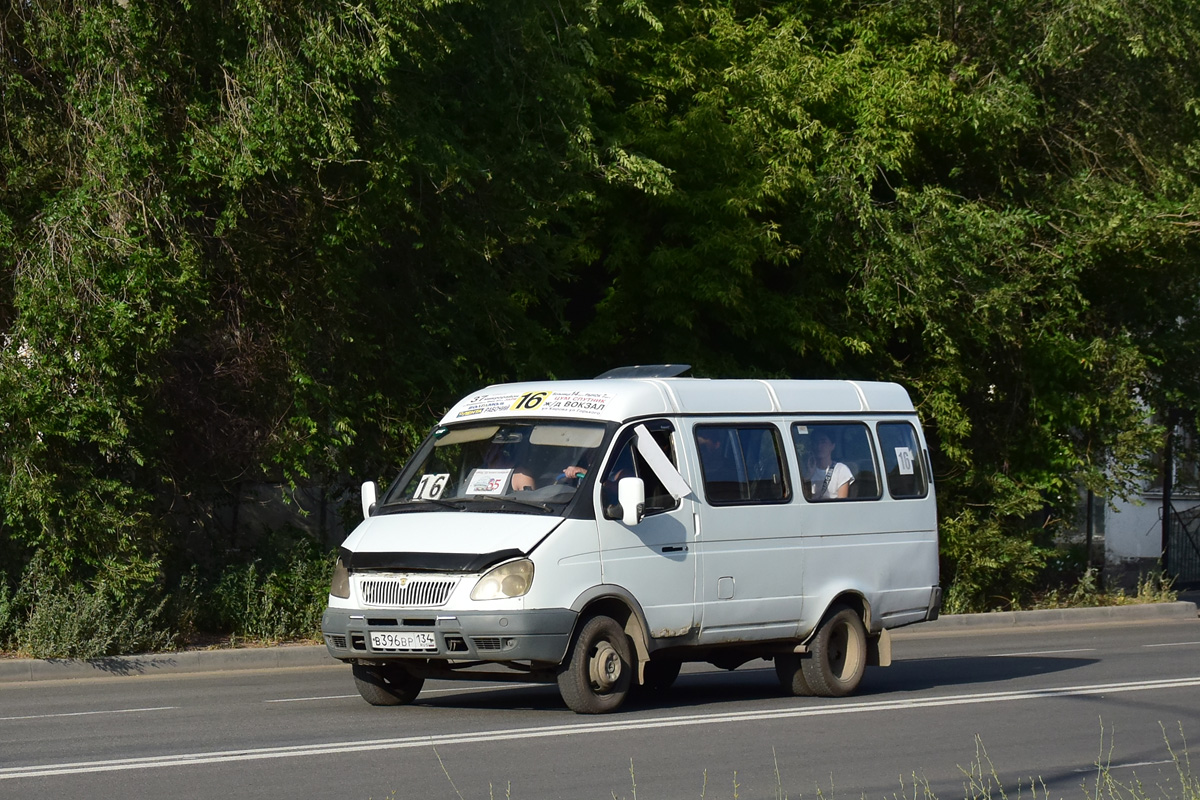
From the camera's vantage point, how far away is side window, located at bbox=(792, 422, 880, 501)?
475 inches

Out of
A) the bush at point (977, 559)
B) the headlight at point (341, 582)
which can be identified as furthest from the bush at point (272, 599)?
the bush at point (977, 559)

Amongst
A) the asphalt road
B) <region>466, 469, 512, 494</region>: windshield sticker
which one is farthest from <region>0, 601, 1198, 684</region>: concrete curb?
<region>466, 469, 512, 494</region>: windshield sticker

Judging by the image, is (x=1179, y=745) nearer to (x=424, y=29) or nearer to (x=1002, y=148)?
(x=424, y=29)

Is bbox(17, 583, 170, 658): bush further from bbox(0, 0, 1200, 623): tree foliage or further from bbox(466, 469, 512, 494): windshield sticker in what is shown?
bbox(466, 469, 512, 494): windshield sticker

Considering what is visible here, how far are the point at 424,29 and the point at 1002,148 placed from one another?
999 centimetres

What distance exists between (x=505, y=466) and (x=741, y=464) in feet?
6.05

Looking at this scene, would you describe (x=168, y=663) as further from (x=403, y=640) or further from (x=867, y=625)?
(x=867, y=625)

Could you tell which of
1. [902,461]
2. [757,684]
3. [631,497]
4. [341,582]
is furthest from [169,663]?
[902,461]

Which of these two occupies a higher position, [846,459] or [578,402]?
[578,402]

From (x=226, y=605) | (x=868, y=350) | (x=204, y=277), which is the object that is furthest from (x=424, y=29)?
(x=868, y=350)

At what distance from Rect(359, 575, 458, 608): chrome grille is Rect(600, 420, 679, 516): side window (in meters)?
1.28

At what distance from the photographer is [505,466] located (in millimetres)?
10766

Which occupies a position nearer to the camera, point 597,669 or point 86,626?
point 597,669

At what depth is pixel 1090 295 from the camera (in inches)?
945
